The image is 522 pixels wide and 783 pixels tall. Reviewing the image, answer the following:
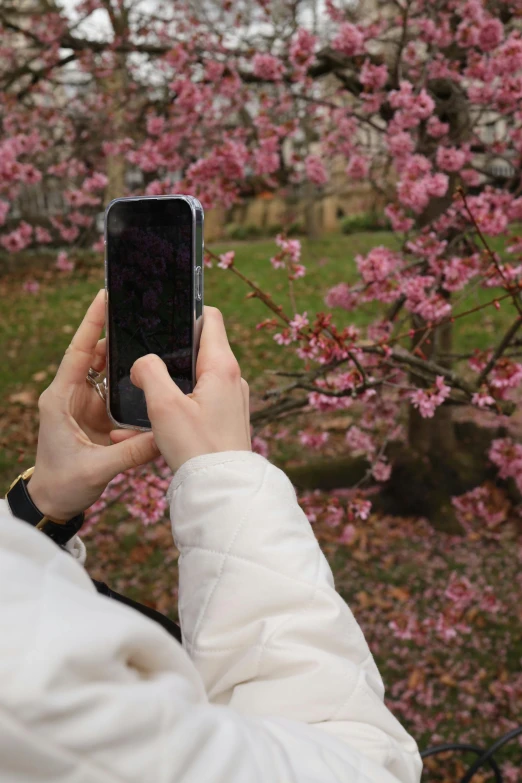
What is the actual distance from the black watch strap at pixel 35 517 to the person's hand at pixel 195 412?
1.15ft

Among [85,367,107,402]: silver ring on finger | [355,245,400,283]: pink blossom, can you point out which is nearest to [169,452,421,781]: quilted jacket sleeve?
[85,367,107,402]: silver ring on finger

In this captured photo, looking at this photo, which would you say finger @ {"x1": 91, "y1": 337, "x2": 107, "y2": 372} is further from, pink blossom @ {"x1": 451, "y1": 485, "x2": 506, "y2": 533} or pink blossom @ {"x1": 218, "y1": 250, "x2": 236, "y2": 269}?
pink blossom @ {"x1": 451, "y1": 485, "x2": 506, "y2": 533}

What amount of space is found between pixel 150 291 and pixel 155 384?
304mm

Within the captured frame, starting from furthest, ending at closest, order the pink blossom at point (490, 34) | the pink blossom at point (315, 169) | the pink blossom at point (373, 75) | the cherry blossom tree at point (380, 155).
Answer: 1. the pink blossom at point (315, 169)
2. the pink blossom at point (373, 75)
3. the pink blossom at point (490, 34)
4. the cherry blossom tree at point (380, 155)

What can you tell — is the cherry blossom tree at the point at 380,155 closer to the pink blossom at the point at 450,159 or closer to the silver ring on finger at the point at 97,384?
the pink blossom at the point at 450,159

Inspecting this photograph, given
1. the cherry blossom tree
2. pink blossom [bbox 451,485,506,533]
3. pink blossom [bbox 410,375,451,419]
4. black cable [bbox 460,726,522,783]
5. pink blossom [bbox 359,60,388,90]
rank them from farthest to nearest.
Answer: pink blossom [bbox 451,485,506,533] → pink blossom [bbox 359,60,388,90] → the cherry blossom tree → pink blossom [bbox 410,375,451,419] → black cable [bbox 460,726,522,783]

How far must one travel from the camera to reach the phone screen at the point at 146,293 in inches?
43.3

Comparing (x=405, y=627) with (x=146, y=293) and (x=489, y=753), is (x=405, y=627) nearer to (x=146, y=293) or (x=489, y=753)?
(x=489, y=753)

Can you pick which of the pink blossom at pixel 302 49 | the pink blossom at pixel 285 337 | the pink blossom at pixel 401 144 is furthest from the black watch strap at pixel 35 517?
the pink blossom at pixel 302 49

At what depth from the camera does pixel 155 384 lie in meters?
0.88

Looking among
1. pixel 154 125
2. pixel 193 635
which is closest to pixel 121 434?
pixel 193 635

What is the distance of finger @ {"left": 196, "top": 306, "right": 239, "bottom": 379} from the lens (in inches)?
37.5

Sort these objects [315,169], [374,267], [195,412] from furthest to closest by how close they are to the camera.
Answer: [315,169], [374,267], [195,412]

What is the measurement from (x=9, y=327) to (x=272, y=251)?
516cm
